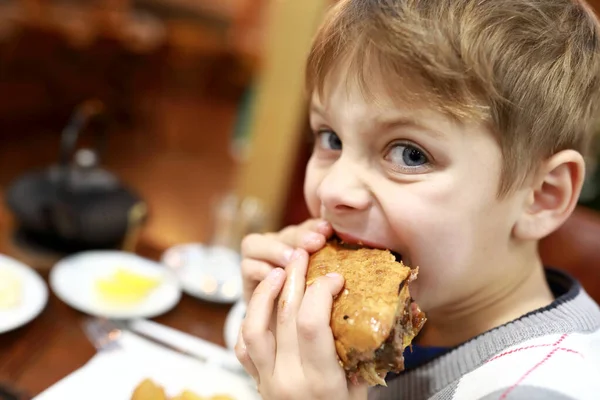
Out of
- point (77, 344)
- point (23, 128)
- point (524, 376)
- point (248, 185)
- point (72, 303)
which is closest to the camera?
point (524, 376)

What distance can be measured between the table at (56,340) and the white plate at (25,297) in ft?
0.08

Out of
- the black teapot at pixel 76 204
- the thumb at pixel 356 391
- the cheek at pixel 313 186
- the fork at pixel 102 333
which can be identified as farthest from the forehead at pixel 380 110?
the black teapot at pixel 76 204

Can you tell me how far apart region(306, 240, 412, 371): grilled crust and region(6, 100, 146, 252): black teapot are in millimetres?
954

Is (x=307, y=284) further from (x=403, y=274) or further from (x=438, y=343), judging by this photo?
(x=438, y=343)

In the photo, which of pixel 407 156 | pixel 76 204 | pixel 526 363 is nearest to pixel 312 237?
pixel 407 156

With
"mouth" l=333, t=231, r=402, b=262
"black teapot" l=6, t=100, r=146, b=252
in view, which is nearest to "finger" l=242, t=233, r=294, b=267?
"mouth" l=333, t=231, r=402, b=262

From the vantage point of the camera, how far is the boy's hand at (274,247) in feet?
3.00

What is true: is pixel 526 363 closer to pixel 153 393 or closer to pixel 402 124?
pixel 402 124

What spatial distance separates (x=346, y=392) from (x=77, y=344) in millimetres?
637

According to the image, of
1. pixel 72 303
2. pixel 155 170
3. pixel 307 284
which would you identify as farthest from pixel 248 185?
pixel 307 284

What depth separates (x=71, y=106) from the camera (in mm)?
5250

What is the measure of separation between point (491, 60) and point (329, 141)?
303 mm

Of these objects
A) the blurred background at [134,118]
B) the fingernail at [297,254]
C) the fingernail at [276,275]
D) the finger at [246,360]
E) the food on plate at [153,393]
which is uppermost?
the fingernail at [297,254]

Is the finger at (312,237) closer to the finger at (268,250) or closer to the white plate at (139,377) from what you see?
the finger at (268,250)
